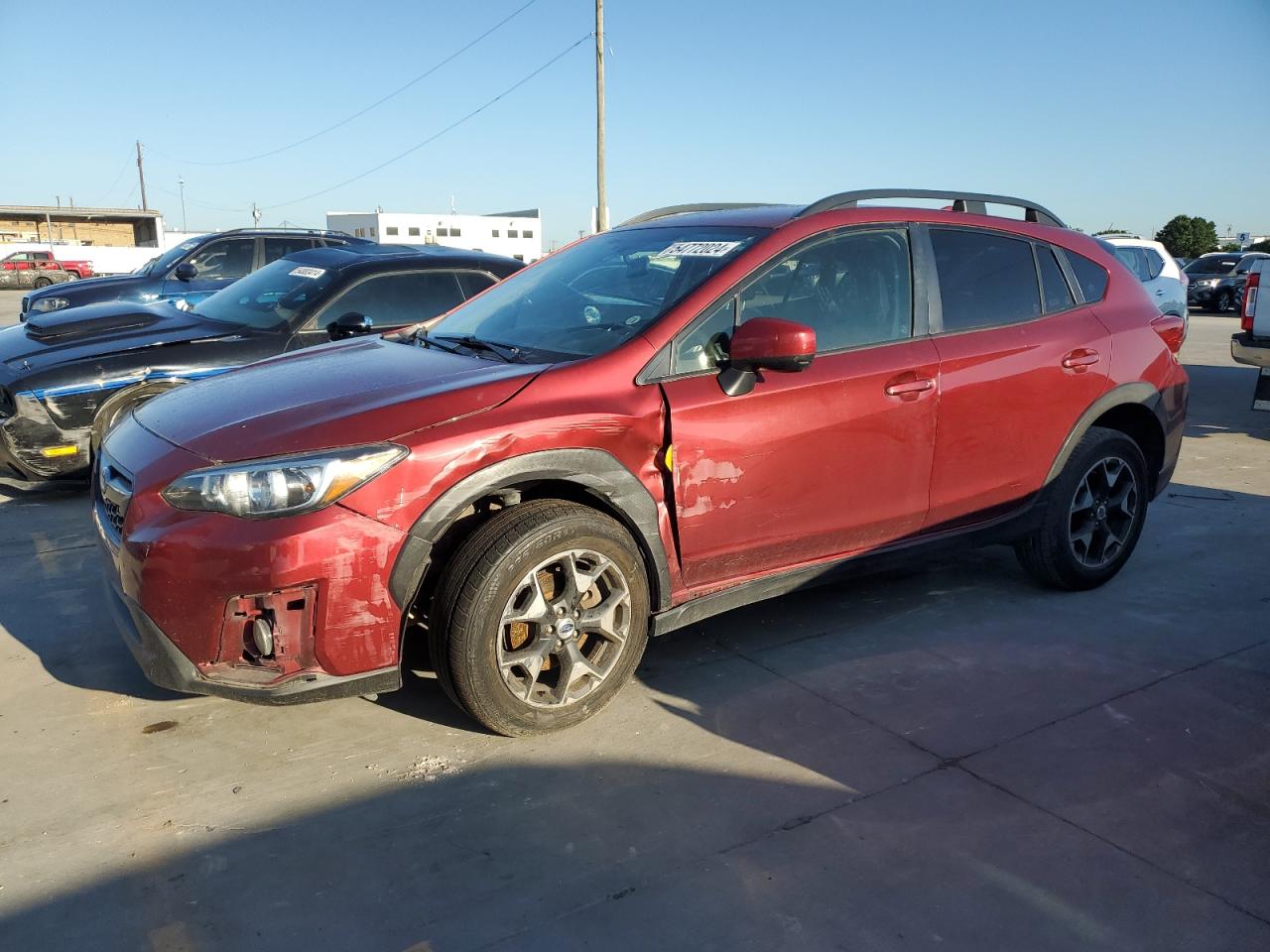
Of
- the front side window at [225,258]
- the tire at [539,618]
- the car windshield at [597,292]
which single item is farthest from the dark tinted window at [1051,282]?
the front side window at [225,258]

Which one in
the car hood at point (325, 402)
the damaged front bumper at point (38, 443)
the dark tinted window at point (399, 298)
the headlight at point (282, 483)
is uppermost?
the dark tinted window at point (399, 298)

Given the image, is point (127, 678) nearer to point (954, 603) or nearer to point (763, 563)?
point (763, 563)

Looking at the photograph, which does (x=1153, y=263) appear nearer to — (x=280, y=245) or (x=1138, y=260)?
(x=1138, y=260)

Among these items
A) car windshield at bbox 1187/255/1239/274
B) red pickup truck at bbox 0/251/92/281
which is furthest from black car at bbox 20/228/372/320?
red pickup truck at bbox 0/251/92/281

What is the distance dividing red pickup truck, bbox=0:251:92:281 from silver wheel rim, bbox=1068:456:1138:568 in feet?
122

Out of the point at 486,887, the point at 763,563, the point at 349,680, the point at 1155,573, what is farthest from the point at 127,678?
the point at 1155,573

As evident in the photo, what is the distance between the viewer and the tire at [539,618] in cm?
315

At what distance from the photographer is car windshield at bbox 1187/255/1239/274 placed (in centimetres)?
2789

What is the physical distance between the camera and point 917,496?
4.15 meters

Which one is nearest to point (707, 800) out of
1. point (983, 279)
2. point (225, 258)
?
point (983, 279)

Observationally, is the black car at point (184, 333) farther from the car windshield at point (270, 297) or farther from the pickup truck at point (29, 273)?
the pickup truck at point (29, 273)

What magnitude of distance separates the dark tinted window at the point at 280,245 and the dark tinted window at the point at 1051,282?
8.70 metres

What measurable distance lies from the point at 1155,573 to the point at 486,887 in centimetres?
402

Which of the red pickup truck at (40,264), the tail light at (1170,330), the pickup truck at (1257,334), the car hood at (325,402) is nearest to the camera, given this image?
the car hood at (325,402)
